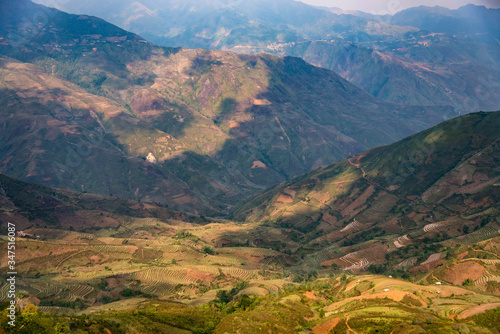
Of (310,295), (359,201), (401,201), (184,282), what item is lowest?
(184,282)

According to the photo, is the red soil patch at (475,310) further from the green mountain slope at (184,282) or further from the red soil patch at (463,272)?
the red soil patch at (463,272)

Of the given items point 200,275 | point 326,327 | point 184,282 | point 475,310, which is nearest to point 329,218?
point 200,275

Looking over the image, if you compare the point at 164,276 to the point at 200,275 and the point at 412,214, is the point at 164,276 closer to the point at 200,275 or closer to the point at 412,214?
the point at 200,275

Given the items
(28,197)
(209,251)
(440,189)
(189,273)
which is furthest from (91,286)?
(440,189)

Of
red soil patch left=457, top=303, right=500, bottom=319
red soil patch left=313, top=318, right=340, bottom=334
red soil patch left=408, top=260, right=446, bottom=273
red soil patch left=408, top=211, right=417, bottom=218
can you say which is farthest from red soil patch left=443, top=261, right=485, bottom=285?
red soil patch left=408, top=211, right=417, bottom=218

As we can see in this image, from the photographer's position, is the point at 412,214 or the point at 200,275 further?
the point at 412,214

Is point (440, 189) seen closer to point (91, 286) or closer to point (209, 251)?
point (209, 251)
